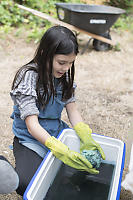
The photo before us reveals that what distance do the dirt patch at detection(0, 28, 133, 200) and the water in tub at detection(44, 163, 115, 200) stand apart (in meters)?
0.22

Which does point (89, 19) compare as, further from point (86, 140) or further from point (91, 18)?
point (86, 140)

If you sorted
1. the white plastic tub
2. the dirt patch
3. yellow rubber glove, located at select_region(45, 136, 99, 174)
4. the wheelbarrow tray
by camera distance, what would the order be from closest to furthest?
the white plastic tub → yellow rubber glove, located at select_region(45, 136, 99, 174) → the dirt patch → the wheelbarrow tray

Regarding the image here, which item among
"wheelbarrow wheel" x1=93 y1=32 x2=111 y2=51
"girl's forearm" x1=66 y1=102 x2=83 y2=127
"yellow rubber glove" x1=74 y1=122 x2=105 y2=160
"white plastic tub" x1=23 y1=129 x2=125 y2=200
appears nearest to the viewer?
"white plastic tub" x1=23 y1=129 x2=125 y2=200

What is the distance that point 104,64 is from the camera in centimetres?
330

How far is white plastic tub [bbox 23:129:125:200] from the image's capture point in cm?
98

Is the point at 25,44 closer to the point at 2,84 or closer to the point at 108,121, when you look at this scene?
the point at 2,84

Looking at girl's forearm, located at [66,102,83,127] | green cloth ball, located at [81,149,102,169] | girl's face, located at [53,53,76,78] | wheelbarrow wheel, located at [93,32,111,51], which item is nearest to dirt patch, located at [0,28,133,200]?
wheelbarrow wheel, located at [93,32,111,51]

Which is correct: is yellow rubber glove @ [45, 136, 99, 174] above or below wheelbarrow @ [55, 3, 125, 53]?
below

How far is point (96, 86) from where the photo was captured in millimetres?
2729

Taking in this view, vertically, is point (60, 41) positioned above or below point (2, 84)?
above

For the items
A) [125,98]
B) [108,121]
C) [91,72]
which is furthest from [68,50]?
[91,72]

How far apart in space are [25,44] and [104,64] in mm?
1217

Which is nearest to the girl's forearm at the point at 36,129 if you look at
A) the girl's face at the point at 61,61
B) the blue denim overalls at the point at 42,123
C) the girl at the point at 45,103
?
→ the girl at the point at 45,103

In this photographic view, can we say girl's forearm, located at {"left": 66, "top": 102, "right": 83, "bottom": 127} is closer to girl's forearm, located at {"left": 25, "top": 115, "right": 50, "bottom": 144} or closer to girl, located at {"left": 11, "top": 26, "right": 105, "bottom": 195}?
girl, located at {"left": 11, "top": 26, "right": 105, "bottom": 195}
